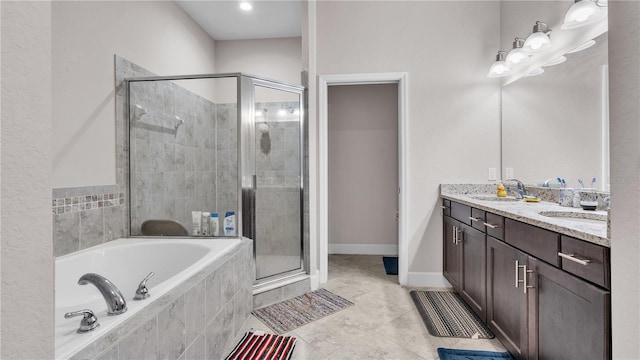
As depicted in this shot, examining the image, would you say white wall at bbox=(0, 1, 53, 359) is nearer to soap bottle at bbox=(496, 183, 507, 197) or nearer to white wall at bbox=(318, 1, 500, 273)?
white wall at bbox=(318, 1, 500, 273)

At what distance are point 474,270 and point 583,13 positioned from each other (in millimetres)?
1728

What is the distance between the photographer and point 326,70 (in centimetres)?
286

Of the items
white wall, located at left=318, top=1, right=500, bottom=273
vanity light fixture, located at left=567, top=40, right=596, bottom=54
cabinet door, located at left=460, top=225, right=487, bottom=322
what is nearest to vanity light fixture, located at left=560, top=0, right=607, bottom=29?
vanity light fixture, located at left=567, top=40, right=596, bottom=54

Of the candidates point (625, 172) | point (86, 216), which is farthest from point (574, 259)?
point (86, 216)

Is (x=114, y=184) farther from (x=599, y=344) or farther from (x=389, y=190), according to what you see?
(x=389, y=190)

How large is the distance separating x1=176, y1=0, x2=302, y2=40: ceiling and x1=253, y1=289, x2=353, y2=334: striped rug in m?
2.83

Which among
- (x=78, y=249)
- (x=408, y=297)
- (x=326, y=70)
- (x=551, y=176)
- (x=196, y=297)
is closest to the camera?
(x=196, y=297)

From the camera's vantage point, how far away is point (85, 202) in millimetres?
1771

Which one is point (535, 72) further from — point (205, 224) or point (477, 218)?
point (205, 224)

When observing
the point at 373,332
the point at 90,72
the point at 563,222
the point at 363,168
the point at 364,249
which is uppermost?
the point at 90,72

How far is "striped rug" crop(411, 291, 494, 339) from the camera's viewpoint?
1.94 m

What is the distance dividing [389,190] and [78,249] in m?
3.18

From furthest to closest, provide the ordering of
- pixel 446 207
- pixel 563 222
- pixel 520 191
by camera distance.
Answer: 1. pixel 446 207
2. pixel 520 191
3. pixel 563 222

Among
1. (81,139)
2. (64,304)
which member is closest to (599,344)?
(64,304)
